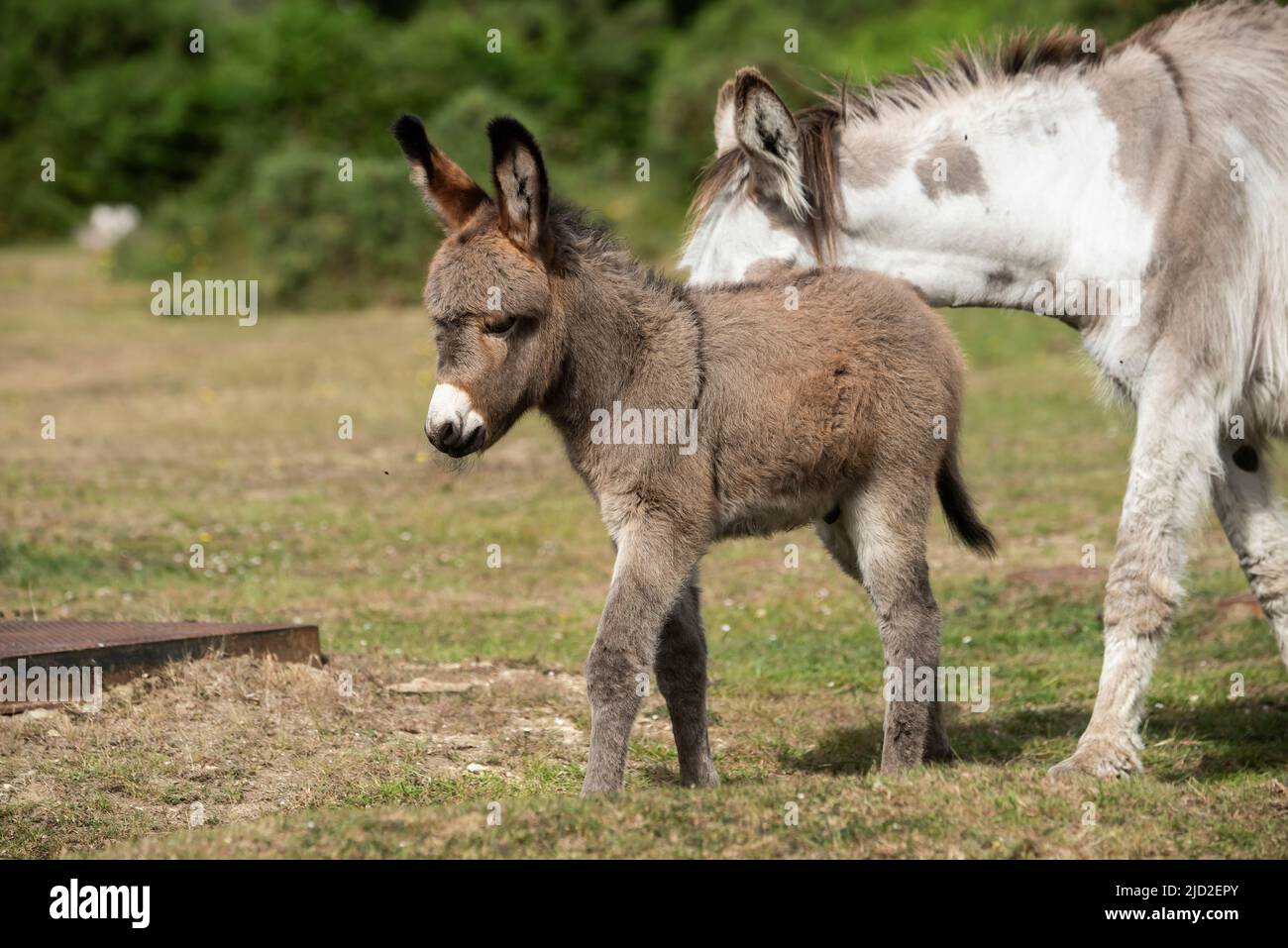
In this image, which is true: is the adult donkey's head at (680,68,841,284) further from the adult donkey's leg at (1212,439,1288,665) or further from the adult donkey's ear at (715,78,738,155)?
the adult donkey's leg at (1212,439,1288,665)

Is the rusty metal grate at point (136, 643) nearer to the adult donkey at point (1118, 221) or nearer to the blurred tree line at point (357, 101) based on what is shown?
the adult donkey at point (1118, 221)

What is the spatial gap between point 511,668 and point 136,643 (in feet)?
6.69

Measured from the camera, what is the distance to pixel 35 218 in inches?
1636

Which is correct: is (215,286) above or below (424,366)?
above

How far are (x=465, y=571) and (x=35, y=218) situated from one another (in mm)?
34706

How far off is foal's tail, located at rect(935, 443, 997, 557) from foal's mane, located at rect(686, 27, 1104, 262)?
1.11 meters

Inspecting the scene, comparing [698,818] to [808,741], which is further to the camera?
[808,741]

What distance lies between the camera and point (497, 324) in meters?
5.67

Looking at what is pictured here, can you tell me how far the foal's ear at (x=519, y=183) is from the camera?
562cm

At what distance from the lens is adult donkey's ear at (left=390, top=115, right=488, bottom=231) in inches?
232

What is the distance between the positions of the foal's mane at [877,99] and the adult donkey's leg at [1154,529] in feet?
5.16

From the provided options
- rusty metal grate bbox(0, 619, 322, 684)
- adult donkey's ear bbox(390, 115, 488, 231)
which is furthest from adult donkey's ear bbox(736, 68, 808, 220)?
rusty metal grate bbox(0, 619, 322, 684)

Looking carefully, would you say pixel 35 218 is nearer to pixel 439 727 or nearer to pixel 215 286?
pixel 215 286

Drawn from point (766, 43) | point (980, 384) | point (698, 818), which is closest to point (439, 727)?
point (698, 818)
